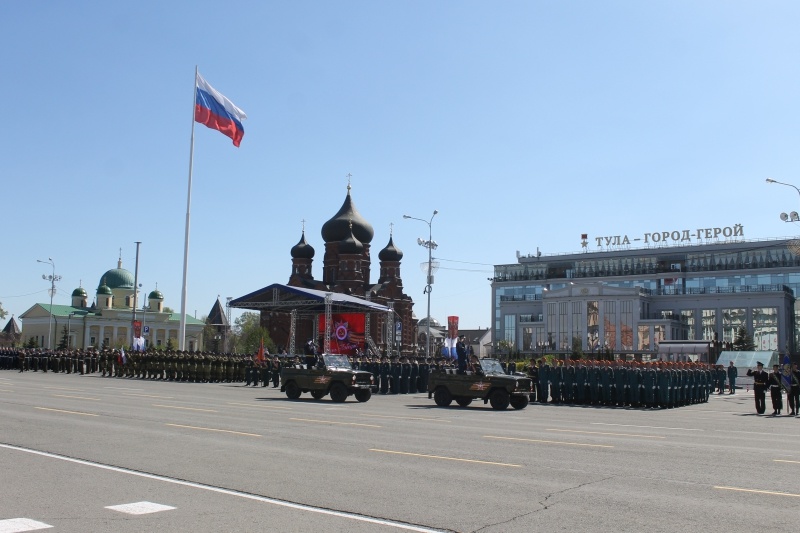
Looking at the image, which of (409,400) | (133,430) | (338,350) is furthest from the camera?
(338,350)

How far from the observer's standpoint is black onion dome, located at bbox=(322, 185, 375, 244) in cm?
10275

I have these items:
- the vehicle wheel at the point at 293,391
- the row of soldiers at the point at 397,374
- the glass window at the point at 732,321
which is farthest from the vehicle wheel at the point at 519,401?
the glass window at the point at 732,321

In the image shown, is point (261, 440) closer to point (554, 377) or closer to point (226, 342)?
point (554, 377)

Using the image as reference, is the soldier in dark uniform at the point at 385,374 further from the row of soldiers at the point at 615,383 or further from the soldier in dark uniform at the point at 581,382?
the soldier in dark uniform at the point at 581,382

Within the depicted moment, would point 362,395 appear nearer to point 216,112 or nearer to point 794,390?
point 794,390

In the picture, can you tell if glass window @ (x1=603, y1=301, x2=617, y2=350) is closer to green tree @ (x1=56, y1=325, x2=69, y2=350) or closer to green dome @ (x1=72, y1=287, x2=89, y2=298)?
green tree @ (x1=56, y1=325, x2=69, y2=350)

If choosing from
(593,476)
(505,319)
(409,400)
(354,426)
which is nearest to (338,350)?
(505,319)

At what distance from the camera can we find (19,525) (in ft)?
24.0

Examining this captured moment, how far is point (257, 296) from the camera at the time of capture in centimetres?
5991

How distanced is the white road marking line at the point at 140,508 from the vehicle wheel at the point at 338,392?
59.3 feet

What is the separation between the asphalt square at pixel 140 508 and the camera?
8.03 m

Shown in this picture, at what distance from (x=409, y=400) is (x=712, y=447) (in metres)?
15.6

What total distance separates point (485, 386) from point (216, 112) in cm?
2285

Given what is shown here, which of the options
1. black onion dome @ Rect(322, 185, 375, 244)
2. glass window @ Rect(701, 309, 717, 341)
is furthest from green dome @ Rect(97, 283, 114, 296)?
glass window @ Rect(701, 309, 717, 341)
